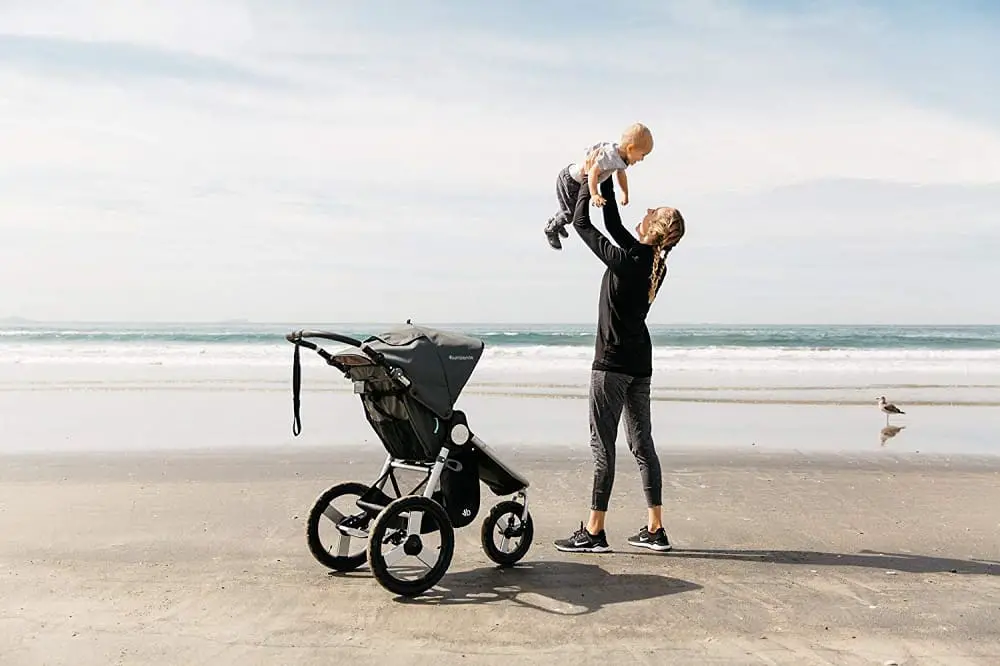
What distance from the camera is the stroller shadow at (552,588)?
4.31 metres

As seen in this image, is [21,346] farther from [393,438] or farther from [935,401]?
[393,438]

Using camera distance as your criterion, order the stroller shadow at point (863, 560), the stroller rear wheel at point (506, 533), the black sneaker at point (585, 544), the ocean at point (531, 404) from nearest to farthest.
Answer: the stroller rear wheel at point (506, 533) < the stroller shadow at point (863, 560) < the black sneaker at point (585, 544) < the ocean at point (531, 404)

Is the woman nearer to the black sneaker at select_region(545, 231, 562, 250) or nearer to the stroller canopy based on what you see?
the black sneaker at select_region(545, 231, 562, 250)

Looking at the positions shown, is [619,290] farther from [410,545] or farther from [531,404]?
[531,404]

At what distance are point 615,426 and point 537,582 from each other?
1029 millimetres

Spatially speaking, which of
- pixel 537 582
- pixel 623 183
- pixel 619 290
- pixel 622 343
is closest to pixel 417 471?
pixel 537 582

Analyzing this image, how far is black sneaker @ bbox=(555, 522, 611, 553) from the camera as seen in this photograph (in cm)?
524

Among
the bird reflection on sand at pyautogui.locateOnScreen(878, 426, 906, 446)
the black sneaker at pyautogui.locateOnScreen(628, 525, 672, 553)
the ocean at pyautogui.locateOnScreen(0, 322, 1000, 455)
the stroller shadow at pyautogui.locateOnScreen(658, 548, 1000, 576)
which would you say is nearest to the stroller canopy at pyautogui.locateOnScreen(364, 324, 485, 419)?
the black sneaker at pyautogui.locateOnScreen(628, 525, 672, 553)

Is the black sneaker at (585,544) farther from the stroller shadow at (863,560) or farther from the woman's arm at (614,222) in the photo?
the woman's arm at (614,222)

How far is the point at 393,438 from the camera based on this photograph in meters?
4.70

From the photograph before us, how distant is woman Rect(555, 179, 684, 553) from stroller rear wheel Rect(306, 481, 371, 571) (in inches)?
45.6

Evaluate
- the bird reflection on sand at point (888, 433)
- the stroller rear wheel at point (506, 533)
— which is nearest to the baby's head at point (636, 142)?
the stroller rear wheel at point (506, 533)

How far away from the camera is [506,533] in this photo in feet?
16.3

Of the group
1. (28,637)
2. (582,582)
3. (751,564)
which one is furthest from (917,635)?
(28,637)
